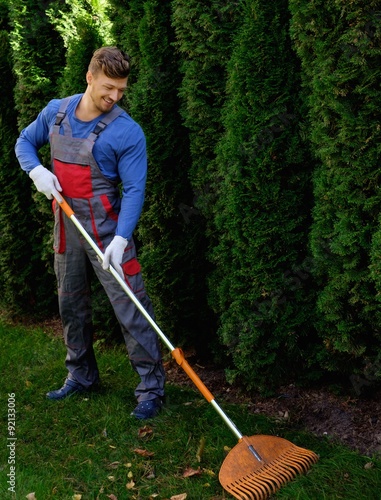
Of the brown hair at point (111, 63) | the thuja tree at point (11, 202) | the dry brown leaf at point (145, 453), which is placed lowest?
the dry brown leaf at point (145, 453)

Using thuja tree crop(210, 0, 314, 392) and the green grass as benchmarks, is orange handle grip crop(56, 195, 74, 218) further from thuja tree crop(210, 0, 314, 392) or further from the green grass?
the green grass

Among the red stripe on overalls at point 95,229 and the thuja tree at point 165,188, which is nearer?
the red stripe on overalls at point 95,229

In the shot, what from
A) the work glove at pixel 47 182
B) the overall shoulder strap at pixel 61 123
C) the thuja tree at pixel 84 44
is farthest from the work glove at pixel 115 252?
the thuja tree at pixel 84 44

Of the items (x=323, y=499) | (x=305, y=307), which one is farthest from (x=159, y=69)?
(x=323, y=499)

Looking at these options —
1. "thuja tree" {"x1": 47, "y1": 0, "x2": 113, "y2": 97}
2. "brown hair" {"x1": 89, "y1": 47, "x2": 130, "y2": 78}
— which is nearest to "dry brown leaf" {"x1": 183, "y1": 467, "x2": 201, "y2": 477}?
"brown hair" {"x1": 89, "y1": 47, "x2": 130, "y2": 78}

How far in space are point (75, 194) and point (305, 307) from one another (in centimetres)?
157

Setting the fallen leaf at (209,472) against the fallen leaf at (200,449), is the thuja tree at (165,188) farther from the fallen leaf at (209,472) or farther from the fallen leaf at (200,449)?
the fallen leaf at (209,472)

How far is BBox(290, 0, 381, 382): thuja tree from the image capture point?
3650mm

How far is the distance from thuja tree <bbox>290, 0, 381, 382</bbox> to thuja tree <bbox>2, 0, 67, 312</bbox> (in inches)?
102

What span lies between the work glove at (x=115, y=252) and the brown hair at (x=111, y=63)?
0.93m

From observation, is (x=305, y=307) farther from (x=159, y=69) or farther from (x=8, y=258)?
(x=8, y=258)

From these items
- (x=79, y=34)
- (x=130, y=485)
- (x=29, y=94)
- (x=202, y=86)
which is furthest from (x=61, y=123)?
(x=130, y=485)

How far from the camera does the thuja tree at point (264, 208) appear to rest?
4109mm

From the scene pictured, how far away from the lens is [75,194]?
13.7 feet
